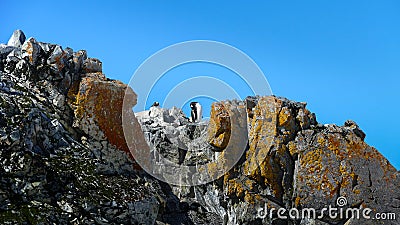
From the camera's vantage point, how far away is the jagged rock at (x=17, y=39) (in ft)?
72.4

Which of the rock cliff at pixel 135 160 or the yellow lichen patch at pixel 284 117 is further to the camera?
the yellow lichen patch at pixel 284 117

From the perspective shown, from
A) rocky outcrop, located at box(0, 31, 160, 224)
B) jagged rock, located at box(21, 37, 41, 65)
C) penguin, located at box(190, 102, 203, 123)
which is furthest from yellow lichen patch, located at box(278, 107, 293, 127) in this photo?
penguin, located at box(190, 102, 203, 123)

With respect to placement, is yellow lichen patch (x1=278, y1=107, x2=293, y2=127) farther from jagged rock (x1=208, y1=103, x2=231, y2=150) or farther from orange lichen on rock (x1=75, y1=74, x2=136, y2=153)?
orange lichen on rock (x1=75, y1=74, x2=136, y2=153)

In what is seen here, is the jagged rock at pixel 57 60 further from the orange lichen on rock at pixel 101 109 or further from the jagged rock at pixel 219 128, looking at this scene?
the jagged rock at pixel 219 128

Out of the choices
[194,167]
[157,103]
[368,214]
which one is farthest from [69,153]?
[157,103]

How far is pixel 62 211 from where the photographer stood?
1493cm

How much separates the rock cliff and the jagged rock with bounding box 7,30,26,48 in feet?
0.48

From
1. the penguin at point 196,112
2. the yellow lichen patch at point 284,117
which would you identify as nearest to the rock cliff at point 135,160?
the yellow lichen patch at point 284,117

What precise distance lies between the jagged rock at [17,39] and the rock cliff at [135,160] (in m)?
0.15

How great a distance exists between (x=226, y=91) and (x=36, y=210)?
1218cm

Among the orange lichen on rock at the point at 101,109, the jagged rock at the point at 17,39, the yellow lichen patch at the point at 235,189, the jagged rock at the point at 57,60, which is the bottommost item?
the yellow lichen patch at the point at 235,189

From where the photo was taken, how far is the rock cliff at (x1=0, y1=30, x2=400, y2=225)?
15.6 m

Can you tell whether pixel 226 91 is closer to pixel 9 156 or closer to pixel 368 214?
A: pixel 368 214

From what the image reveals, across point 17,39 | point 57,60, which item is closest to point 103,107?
point 57,60
